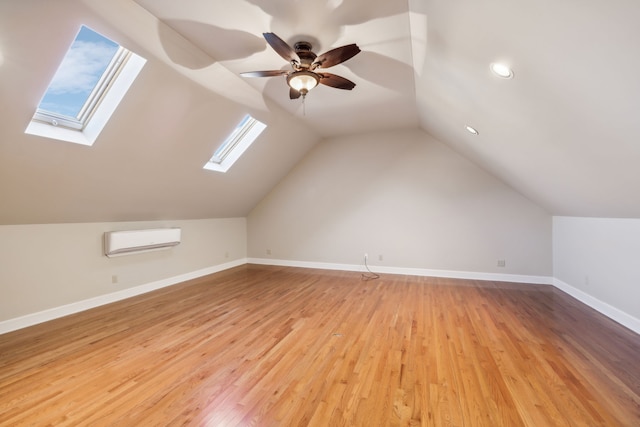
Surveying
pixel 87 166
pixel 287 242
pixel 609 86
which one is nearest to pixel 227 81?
pixel 87 166

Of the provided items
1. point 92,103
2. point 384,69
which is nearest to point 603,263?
point 384,69

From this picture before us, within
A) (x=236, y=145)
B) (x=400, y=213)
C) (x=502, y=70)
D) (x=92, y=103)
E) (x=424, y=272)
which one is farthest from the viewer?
(x=400, y=213)

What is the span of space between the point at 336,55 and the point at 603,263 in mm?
3767

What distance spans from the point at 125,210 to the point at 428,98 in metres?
4.20

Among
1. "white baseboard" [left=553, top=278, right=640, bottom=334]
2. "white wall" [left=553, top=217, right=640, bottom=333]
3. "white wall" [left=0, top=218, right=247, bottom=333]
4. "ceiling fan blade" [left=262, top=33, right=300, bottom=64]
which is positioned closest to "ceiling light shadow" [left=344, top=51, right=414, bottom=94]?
"ceiling fan blade" [left=262, top=33, right=300, bottom=64]

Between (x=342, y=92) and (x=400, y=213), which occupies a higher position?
(x=342, y=92)

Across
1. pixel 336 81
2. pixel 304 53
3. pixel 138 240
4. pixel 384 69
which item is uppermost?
pixel 384 69

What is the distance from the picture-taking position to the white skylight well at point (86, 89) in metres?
2.37

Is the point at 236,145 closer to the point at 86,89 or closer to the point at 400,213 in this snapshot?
the point at 86,89

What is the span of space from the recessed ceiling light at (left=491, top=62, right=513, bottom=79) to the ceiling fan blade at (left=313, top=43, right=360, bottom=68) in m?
0.99

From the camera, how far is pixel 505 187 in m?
4.75

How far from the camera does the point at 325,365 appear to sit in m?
2.24

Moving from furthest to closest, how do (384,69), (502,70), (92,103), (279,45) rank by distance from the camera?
(384,69) < (92,103) < (279,45) < (502,70)

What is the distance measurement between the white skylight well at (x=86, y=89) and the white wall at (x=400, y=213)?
3.76m
